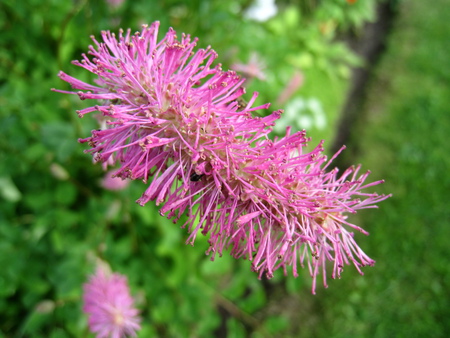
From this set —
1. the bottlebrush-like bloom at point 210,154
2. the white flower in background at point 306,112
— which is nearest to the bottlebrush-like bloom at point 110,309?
the bottlebrush-like bloom at point 210,154

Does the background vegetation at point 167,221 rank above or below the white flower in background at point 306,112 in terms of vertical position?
below

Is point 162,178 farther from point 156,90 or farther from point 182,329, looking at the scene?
point 182,329

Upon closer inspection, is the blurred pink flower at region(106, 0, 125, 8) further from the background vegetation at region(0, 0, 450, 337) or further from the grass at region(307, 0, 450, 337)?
the grass at region(307, 0, 450, 337)

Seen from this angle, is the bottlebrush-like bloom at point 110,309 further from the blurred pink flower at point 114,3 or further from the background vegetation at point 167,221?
the blurred pink flower at point 114,3

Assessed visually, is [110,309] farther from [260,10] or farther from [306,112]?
[306,112]

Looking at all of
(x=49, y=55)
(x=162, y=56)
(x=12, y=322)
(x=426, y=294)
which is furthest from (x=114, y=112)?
(x=426, y=294)

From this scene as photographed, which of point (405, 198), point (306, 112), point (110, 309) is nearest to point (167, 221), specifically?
point (110, 309)
